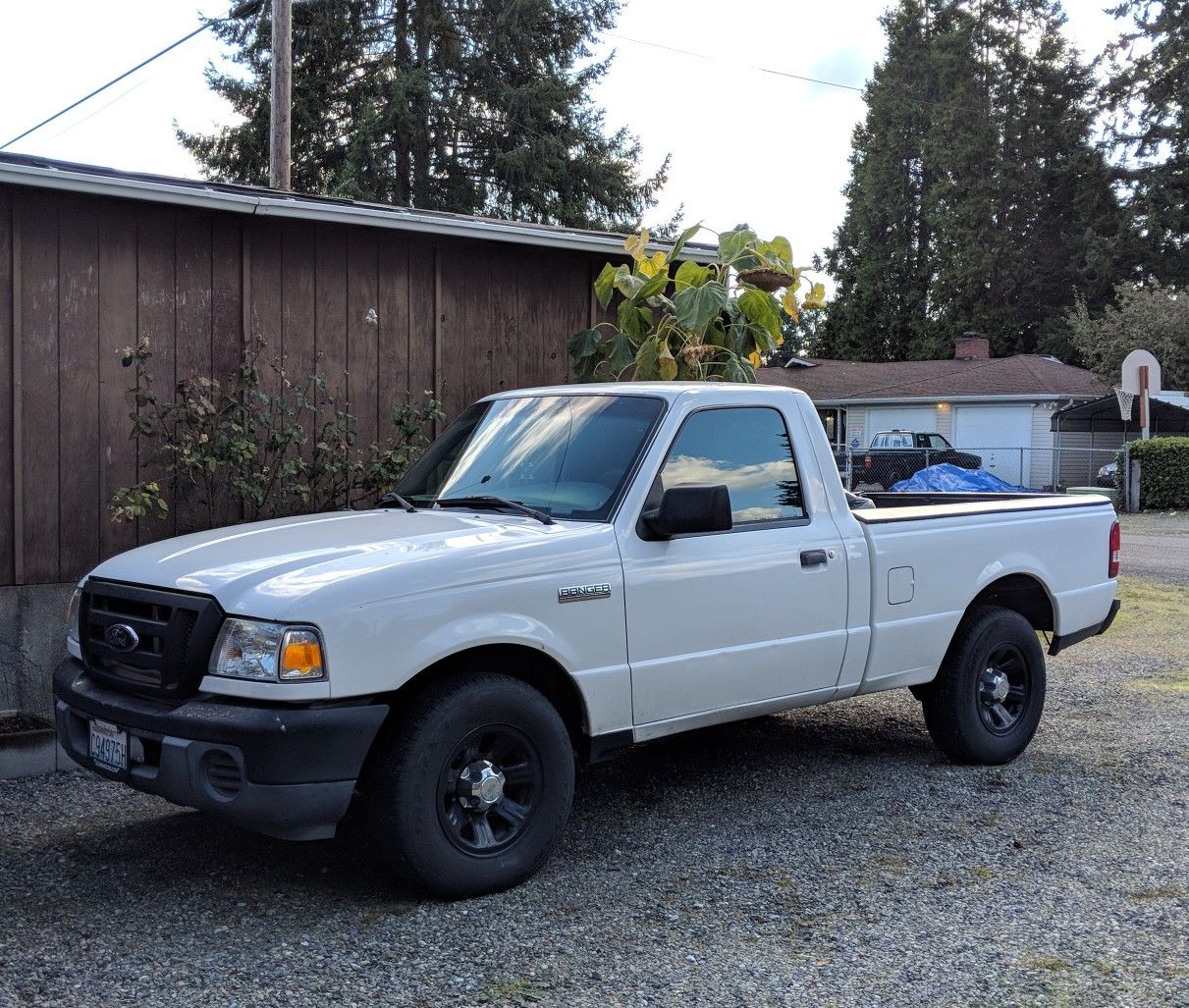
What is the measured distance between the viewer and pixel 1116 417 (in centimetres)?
3650

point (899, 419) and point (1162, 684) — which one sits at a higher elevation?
point (899, 419)

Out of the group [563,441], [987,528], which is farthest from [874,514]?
[563,441]

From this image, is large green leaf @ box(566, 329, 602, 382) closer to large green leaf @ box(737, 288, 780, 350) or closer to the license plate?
Result: large green leaf @ box(737, 288, 780, 350)

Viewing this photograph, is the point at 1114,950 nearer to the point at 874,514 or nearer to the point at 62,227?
the point at 874,514

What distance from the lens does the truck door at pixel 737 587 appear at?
4961 mm

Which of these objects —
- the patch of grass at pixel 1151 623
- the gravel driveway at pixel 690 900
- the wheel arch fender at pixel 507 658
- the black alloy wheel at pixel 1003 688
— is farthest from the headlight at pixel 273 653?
the patch of grass at pixel 1151 623

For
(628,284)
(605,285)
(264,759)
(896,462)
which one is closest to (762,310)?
(628,284)

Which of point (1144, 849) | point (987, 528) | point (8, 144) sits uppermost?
point (8, 144)

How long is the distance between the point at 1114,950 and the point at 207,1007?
9.48ft

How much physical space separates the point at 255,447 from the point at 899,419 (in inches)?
1456

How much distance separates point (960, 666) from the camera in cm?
625

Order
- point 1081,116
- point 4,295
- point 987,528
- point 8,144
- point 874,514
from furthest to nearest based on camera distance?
point 1081,116, point 8,144, point 4,295, point 987,528, point 874,514

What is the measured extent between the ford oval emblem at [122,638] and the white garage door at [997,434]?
35680 mm

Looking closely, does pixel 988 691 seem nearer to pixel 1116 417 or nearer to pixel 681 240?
pixel 681 240
